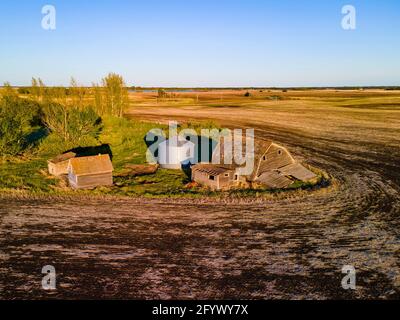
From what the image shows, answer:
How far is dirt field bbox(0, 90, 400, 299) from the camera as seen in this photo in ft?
44.7

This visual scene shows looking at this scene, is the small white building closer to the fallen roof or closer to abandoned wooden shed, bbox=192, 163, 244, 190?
abandoned wooden shed, bbox=192, 163, 244, 190

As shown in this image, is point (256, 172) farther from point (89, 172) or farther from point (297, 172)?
point (89, 172)

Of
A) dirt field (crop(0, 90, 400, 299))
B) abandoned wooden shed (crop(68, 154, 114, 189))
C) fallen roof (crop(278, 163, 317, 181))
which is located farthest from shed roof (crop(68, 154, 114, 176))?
fallen roof (crop(278, 163, 317, 181))

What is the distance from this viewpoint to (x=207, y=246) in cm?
1717

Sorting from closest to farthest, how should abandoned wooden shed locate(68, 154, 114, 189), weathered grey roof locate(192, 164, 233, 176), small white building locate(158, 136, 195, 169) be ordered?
abandoned wooden shed locate(68, 154, 114, 189), weathered grey roof locate(192, 164, 233, 176), small white building locate(158, 136, 195, 169)

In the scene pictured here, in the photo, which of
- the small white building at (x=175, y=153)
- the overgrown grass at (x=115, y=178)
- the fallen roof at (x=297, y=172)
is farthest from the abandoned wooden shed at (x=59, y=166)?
the fallen roof at (x=297, y=172)

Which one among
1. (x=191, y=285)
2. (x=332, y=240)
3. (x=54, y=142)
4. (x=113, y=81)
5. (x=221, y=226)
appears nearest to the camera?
(x=191, y=285)

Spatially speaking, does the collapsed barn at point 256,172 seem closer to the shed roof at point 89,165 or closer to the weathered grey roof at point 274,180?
the weathered grey roof at point 274,180

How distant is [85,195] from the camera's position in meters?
25.3

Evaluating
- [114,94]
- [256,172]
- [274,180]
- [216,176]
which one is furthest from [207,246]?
[114,94]

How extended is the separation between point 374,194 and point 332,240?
9932 millimetres

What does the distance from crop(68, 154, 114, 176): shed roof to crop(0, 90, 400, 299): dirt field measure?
10.9ft
